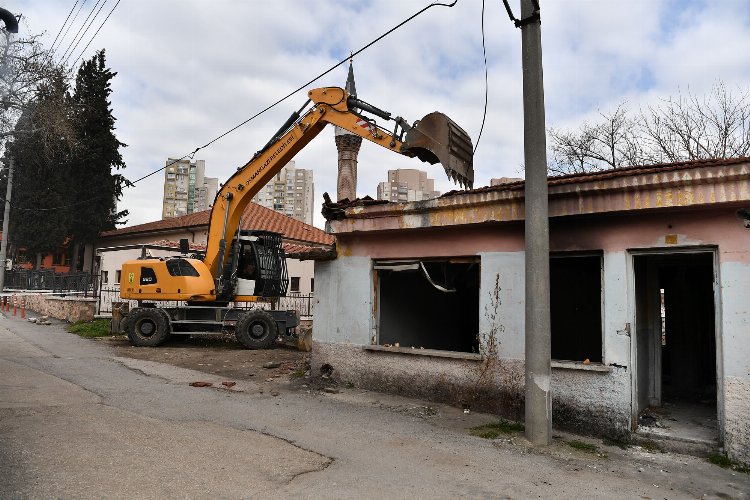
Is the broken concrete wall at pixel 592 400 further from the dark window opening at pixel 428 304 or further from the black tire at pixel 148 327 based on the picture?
the black tire at pixel 148 327

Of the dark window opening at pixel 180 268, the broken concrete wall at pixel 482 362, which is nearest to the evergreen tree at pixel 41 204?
the dark window opening at pixel 180 268

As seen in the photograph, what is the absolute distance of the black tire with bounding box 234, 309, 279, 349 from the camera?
14.1 m

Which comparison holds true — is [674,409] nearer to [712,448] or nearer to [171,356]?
[712,448]

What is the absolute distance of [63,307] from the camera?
815 inches

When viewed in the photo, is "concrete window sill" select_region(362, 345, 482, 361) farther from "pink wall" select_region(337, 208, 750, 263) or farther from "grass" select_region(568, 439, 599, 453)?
"grass" select_region(568, 439, 599, 453)

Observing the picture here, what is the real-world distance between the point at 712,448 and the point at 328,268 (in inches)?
244

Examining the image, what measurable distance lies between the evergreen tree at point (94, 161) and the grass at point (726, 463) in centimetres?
4119

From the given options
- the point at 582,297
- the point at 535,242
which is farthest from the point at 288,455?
the point at 582,297

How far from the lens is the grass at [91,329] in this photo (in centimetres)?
1647

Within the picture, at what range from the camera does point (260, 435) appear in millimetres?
6031

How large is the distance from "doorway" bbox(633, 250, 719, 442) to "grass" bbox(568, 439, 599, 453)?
2.48ft

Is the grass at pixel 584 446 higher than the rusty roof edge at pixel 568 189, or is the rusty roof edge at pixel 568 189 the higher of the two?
the rusty roof edge at pixel 568 189

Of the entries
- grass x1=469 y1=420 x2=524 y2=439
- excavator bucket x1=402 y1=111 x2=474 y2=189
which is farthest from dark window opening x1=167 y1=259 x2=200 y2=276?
grass x1=469 y1=420 x2=524 y2=439

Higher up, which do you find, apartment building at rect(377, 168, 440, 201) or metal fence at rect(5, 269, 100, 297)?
apartment building at rect(377, 168, 440, 201)
